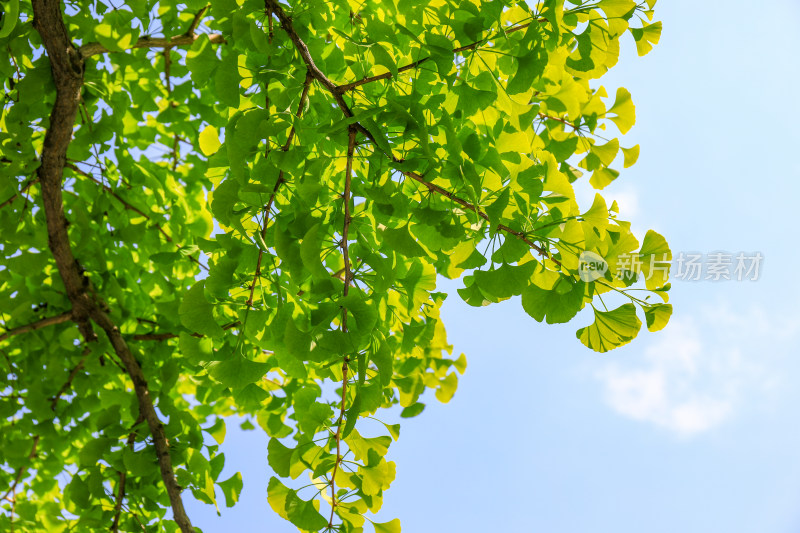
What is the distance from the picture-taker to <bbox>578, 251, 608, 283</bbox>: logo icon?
75 cm

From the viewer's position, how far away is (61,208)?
1.43 meters

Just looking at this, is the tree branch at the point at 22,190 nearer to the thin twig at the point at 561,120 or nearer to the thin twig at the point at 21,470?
the thin twig at the point at 21,470

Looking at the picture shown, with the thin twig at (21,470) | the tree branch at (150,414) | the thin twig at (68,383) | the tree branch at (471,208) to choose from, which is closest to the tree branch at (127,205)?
the tree branch at (150,414)

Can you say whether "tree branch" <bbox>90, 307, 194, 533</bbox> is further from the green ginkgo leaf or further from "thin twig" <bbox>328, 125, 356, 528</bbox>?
the green ginkgo leaf

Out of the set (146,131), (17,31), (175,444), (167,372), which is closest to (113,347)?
(167,372)

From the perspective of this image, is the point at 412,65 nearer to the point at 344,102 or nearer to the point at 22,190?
the point at 344,102

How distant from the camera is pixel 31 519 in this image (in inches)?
70.6

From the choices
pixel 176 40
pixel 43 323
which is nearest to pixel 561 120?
pixel 176 40

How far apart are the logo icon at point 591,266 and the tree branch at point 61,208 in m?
1.01

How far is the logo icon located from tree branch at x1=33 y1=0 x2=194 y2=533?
1.01 metres

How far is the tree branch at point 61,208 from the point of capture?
46.9 inches

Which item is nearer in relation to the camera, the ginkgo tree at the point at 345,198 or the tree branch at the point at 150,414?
the ginkgo tree at the point at 345,198

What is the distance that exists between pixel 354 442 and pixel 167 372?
74 centimetres

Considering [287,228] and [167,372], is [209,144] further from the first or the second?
[167,372]
